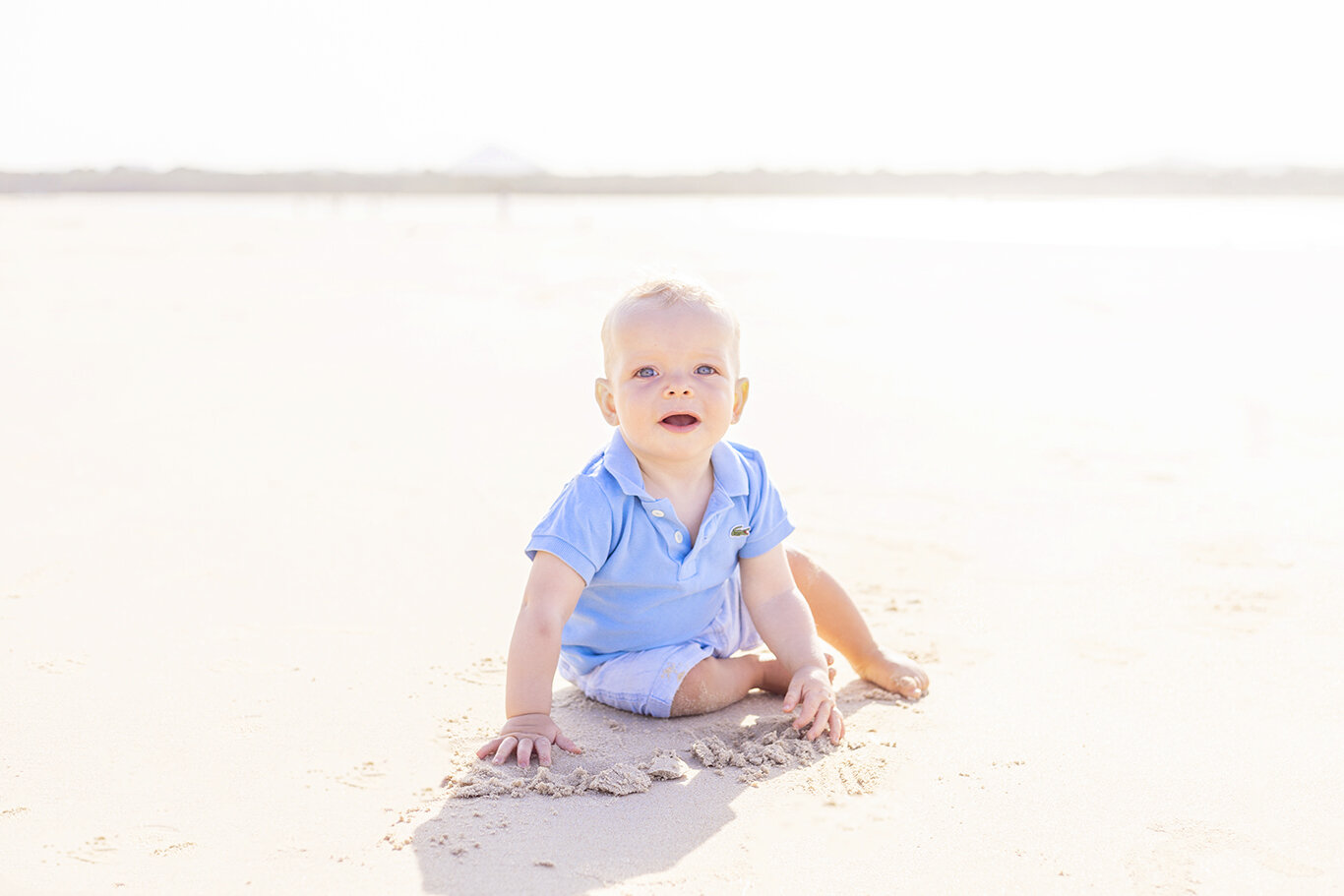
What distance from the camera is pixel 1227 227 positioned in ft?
43.8

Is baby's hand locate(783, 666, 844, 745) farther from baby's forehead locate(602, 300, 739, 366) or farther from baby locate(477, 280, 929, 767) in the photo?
baby's forehead locate(602, 300, 739, 366)

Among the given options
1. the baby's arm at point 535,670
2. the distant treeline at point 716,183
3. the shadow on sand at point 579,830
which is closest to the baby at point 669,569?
the baby's arm at point 535,670

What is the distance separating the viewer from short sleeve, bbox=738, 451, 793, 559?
2.43 meters

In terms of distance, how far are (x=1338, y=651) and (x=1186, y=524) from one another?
1016mm

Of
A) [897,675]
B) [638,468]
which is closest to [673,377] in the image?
[638,468]

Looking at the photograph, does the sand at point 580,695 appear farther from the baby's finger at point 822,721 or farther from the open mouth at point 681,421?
the open mouth at point 681,421

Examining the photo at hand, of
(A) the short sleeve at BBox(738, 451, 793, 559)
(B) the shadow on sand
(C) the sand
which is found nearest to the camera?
(B) the shadow on sand

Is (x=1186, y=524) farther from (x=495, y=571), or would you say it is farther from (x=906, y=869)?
(x=906, y=869)

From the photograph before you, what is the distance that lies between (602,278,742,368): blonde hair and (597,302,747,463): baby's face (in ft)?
0.04

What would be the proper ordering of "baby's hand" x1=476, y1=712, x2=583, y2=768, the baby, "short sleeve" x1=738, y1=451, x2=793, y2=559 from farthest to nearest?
"short sleeve" x1=738, y1=451, x2=793, y2=559, the baby, "baby's hand" x1=476, y1=712, x2=583, y2=768

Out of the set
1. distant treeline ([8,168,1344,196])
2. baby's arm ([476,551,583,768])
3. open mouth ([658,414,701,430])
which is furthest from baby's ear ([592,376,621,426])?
distant treeline ([8,168,1344,196])

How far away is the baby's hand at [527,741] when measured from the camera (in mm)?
2061

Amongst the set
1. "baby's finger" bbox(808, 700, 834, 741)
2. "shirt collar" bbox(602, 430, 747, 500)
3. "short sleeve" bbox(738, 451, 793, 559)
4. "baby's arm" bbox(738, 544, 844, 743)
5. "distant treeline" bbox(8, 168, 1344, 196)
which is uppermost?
"distant treeline" bbox(8, 168, 1344, 196)

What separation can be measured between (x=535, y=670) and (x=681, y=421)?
52 centimetres
